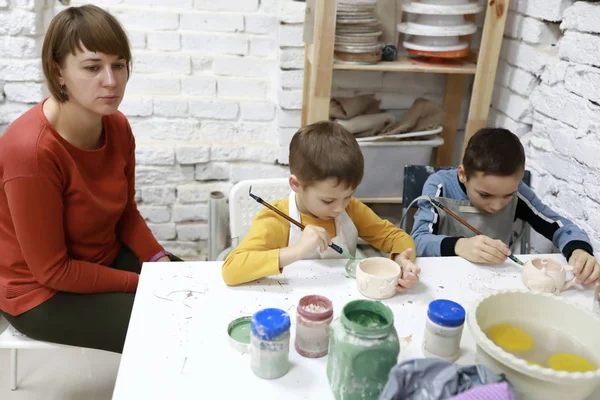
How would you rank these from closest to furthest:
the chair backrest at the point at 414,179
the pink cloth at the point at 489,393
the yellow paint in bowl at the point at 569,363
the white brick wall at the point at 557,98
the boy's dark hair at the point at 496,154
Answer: the pink cloth at the point at 489,393 < the yellow paint in bowl at the point at 569,363 < the boy's dark hair at the point at 496,154 < the white brick wall at the point at 557,98 < the chair backrest at the point at 414,179

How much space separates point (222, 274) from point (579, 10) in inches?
55.9

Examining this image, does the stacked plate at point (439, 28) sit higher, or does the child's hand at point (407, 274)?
the stacked plate at point (439, 28)

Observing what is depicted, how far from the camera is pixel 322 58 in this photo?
1958 millimetres

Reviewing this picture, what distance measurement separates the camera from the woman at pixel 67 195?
134 centimetres

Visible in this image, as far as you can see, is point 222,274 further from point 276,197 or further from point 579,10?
point 579,10

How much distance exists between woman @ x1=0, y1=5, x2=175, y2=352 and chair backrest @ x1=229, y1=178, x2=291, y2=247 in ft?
1.19

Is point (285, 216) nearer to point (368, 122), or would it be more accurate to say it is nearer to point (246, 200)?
point (246, 200)

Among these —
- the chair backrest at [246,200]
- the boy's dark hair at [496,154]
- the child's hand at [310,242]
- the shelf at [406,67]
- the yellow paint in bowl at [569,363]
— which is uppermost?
the shelf at [406,67]

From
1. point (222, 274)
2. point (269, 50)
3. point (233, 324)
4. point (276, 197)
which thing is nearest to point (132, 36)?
point (269, 50)

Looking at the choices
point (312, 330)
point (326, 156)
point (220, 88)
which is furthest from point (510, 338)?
point (220, 88)

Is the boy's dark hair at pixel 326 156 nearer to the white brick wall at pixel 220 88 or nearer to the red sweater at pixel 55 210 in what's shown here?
the red sweater at pixel 55 210

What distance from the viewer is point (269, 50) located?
237cm

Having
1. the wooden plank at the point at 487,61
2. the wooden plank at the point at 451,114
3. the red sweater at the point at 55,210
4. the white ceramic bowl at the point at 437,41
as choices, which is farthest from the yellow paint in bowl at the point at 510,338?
the wooden plank at the point at 451,114

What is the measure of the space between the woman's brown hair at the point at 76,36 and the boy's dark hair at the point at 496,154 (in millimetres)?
1004
